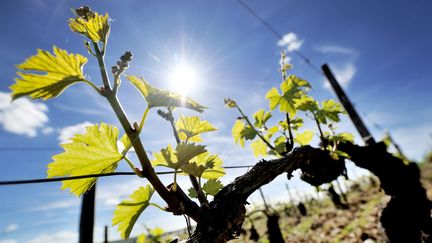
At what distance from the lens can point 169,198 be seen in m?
0.85

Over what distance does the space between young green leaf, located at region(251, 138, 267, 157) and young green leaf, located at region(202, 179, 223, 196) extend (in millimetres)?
1596

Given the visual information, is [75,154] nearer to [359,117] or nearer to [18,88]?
[18,88]

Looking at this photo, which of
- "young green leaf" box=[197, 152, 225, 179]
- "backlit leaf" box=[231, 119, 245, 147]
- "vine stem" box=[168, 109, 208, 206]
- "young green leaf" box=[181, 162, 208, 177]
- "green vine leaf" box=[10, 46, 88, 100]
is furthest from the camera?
"backlit leaf" box=[231, 119, 245, 147]

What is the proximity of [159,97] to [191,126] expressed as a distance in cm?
35

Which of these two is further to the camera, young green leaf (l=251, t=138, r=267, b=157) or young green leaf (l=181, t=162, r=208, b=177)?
young green leaf (l=251, t=138, r=267, b=157)

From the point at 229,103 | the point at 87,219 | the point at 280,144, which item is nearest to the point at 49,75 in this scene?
the point at 229,103

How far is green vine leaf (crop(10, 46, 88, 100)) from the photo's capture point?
69 centimetres

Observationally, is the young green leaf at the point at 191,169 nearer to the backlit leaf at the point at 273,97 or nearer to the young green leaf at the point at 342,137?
the backlit leaf at the point at 273,97

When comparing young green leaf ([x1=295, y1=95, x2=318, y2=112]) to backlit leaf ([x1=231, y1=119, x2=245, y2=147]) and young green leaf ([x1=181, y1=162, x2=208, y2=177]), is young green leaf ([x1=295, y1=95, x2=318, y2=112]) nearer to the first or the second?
backlit leaf ([x1=231, y1=119, x2=245, y2=147])

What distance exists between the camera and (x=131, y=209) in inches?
37.5

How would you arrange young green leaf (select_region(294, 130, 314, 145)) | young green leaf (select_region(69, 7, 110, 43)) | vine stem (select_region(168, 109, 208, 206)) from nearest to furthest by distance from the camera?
young green leaf (select_region(69, 7, 110, 43)) < vine stem (select_region(168, 109, 208, 206)) < young green leaf (select_region(294, 130, 314, 145))

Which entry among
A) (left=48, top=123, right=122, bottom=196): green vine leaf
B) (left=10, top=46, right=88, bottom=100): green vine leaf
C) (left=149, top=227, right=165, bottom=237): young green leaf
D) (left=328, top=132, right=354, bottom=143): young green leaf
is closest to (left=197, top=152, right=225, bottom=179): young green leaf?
(left=48, top=123, right=122, bottom=196): green vine leaf

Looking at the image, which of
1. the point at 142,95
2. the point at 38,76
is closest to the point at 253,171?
the point at 142,95

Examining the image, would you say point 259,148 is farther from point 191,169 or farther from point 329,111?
point 191,169
